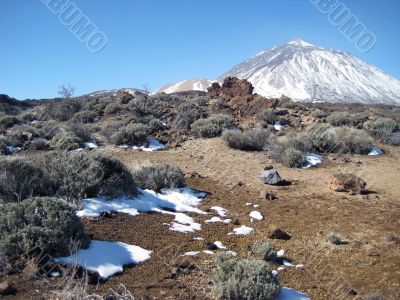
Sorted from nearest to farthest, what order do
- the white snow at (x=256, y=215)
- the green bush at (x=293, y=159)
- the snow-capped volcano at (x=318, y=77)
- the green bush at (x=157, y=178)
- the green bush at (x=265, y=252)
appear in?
the green bush at (x=265, y=252) → the white snow at (x=256, y=215) → the green bush at (x=157, y=178) → the green bush at (x=293, y=159) → the snow-capped volcano at (x=318, y=77)

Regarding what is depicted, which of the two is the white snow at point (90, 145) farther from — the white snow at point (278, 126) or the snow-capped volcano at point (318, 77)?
the snow-capped volcano at point (318, 77)

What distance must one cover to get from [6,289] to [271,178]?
21.7 feet

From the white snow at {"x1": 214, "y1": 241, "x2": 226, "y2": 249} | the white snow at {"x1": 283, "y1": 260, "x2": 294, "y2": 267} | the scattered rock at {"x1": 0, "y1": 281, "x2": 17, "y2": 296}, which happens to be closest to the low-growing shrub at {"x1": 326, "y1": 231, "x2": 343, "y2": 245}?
the white snow at {"x1": 283, "y1": 260, "x2": 294, "y2": 267}

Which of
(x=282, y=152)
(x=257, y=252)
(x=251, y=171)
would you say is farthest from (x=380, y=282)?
(x=282, y=152)

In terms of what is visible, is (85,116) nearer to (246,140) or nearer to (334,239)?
(246,140)

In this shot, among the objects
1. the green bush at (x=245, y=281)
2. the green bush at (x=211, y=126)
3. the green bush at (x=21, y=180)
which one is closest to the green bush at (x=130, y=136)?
the green bush at (x=211, y=126)

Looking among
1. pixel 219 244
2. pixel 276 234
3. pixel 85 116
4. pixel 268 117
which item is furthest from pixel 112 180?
pixel 85 116

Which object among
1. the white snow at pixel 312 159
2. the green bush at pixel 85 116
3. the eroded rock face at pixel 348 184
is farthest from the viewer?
the green bush at pixel 85 116

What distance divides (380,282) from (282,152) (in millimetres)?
6939

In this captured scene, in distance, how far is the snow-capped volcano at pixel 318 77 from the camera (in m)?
71.5

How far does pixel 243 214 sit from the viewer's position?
695 cm

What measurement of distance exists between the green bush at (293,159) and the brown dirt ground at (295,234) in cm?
39

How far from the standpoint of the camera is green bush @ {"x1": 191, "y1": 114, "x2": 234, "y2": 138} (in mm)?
13867

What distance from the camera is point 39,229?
4223 millimetres
